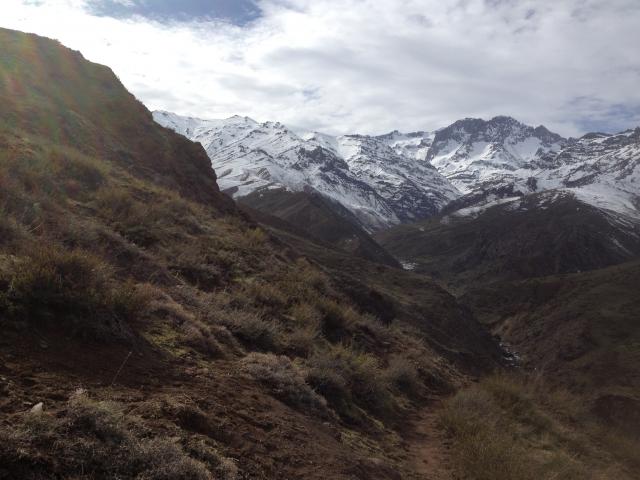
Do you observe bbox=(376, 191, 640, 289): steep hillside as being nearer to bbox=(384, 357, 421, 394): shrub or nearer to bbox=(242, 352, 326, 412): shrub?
bbox=(384, 357, 421, 394): shrub

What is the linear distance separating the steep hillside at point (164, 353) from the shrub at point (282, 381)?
22 millimetres

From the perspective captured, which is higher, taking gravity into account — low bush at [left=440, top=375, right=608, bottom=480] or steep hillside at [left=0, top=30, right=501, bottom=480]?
steep hillside at [left=0, top=30, right=501, bottom=480]

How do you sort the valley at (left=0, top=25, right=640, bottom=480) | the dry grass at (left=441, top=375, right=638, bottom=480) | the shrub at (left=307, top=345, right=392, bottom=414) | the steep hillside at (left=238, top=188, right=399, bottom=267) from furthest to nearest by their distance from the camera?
the steep hillside at (left=238, top=188, right=399, bottom=267)
the shrub at (left=307, top=345, right=392, bottom=414)
the dry grass at (left=441, top=375, right=638, bottom=480)
the valley at (left=0, top=25, right=640, bottom=480)

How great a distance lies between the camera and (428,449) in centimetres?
844

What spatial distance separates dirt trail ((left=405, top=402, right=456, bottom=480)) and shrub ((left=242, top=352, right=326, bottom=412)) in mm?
1623

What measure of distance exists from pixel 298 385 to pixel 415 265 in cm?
15840

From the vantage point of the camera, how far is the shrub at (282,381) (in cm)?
728

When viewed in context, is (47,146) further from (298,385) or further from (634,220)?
(634,220)

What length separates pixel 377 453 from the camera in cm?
729

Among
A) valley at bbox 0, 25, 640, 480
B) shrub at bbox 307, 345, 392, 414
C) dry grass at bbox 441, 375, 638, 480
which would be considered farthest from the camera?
shrub at bbox 307, 345, 392, 414

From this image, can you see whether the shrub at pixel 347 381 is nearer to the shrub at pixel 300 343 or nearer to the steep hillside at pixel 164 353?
the steep hillside at pixel 164 353

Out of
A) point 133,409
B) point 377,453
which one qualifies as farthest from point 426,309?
point 133,409

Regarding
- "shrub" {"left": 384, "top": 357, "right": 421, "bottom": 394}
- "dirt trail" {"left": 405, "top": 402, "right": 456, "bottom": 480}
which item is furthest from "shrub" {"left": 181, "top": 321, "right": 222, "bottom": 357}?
"shrub" {"left": 384, "top": 357, "right": 421, "bottom": 394}

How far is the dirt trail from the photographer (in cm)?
738
